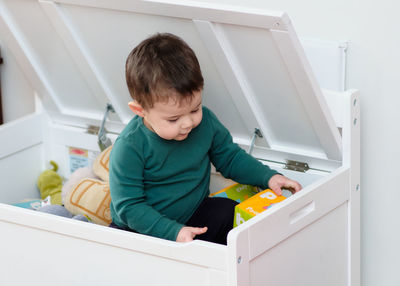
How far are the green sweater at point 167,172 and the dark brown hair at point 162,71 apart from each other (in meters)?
0.12

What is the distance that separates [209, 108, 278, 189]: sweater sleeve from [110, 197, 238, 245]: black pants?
66 mm

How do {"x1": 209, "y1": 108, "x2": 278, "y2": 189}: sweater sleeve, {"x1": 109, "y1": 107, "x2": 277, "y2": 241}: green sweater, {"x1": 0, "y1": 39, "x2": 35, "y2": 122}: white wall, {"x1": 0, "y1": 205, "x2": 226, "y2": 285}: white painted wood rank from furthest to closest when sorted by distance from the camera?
{"x1": 0, "y1": 39, "x2": 35, "y2": 122}: white wall → {"x1": 209, "y1": 108, "x2": 278, "y2": 189}: sweater sleeve → {"x1": 109, "y1": 107, "x2": 277, "y2": 241}: green sweater → {"x1": 0, "y1": 205, "x2": 226, "y2": 285}: white painted wood

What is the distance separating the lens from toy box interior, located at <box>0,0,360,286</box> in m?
1.30

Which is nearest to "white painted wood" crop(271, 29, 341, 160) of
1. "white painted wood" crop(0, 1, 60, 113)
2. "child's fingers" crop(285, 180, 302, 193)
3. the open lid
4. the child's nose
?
the open lid

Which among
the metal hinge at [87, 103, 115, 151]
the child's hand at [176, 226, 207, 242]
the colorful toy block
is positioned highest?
the metal hinge at [87, 103, 115, 151]

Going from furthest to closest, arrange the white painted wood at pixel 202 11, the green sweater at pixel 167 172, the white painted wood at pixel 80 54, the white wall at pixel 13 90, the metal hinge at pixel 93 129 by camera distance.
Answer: the white wall at pixel 13 90 → the metal hinge at pixel 93 129 → the white painted wood at pixel 80 54 → the green sweater at pixel 167 172 → the white painted wood at pixel 202 11

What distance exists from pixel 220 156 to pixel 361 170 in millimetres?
339

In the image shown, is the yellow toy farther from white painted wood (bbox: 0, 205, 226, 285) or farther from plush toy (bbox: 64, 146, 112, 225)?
plush toy (bbox: 64, 146, 112, 225)

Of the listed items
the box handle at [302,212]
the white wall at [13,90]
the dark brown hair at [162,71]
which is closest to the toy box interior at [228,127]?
the box handle at [302,212]

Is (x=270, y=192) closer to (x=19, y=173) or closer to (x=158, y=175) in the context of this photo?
(x=158, y=175)

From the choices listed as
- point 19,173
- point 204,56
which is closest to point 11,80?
point 19,173

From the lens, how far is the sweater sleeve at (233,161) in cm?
158

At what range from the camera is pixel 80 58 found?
183cm

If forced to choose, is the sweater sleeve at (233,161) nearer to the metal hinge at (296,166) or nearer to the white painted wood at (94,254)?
the metal hinge at (296,166)
